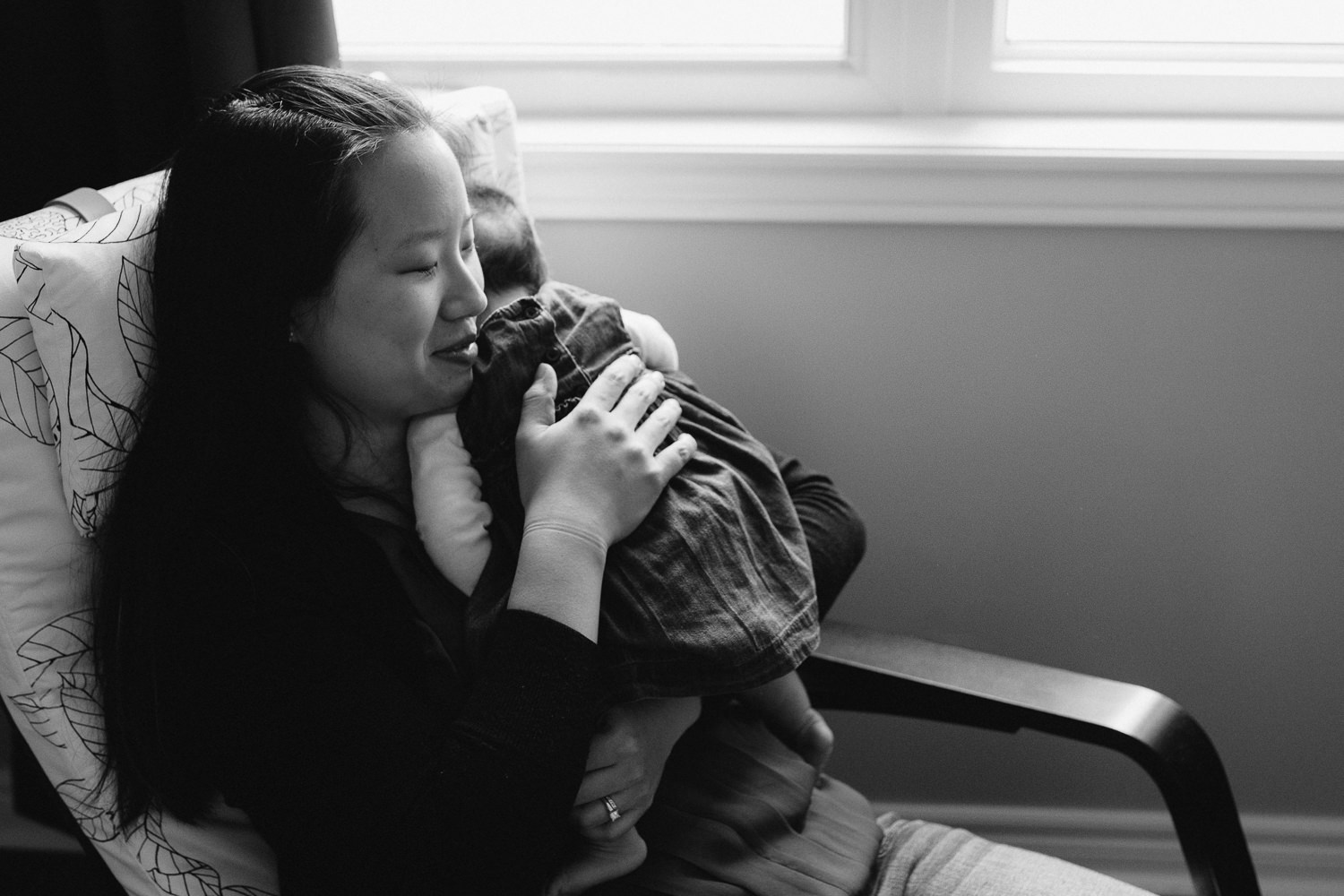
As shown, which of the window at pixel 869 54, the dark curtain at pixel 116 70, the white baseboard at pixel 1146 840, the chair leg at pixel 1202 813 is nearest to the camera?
the chair leg at pixel 1202 813

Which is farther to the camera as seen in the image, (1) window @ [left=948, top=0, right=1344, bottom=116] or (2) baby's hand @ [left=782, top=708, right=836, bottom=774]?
(1) window @ [left=948, top=0, right=1344, bottom=116]

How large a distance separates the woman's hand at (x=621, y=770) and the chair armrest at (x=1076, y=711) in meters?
0.27

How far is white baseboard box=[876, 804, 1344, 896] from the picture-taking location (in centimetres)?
169

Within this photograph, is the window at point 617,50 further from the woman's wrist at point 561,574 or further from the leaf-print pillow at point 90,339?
the woman's wrist at point 561,574

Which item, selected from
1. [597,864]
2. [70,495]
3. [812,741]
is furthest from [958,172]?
[70,495]

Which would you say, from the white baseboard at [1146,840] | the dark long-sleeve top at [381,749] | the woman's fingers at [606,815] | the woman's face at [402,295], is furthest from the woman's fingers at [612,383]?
the white baseboard at [1146,840]

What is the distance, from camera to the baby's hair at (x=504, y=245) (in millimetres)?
1180

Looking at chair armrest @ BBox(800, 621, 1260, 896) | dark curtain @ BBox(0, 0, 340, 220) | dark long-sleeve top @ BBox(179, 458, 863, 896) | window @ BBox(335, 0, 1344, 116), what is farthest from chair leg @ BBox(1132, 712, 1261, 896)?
dark curtain @ BBox(0, 0, 340, 220)

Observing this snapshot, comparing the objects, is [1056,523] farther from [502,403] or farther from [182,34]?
[182,34]

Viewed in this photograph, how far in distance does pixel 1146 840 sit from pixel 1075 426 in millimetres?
609

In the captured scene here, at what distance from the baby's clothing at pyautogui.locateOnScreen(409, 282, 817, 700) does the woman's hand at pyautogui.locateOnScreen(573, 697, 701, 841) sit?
0.04m

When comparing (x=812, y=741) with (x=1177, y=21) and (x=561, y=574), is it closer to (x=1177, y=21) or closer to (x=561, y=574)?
(x=561, y=574)

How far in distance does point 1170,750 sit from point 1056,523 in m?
0.51

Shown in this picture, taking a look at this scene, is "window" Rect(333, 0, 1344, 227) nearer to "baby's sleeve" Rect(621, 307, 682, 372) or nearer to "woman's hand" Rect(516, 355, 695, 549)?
"baby's sleeve" Rect(621, 307, 682, 372)
